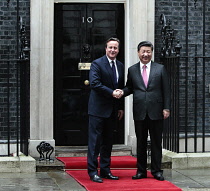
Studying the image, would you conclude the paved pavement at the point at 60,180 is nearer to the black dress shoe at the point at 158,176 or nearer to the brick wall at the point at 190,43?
the black dress shoe at the point at 158,176

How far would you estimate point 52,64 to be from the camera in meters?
11.2

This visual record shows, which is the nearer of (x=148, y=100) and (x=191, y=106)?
(x=148, y=100)

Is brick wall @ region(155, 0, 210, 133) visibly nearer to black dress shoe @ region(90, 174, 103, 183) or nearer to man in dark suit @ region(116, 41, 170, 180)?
man in dark suit @ region(116, 41, 170, 180)

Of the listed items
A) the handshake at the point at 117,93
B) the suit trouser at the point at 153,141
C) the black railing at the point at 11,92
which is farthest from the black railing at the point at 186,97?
the black railing at the point at 11,92

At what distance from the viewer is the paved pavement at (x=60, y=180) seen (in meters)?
8.93

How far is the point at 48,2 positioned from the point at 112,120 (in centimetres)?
268

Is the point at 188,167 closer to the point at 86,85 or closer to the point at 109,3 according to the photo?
the point at 86,85

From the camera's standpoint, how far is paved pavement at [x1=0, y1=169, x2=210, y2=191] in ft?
29.3

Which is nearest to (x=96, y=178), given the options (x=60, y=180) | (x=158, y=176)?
(x=60, y=180)

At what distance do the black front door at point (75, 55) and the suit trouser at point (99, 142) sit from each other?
2.37 meters

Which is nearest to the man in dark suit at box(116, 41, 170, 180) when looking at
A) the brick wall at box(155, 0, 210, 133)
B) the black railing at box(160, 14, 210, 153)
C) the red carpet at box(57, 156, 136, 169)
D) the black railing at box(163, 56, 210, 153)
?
the red carpet at box(57, 156, 136, 169)

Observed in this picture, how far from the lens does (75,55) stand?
11.6 meters

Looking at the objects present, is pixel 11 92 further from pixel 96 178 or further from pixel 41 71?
pixel 96 178

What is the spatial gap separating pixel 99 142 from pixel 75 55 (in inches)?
107
